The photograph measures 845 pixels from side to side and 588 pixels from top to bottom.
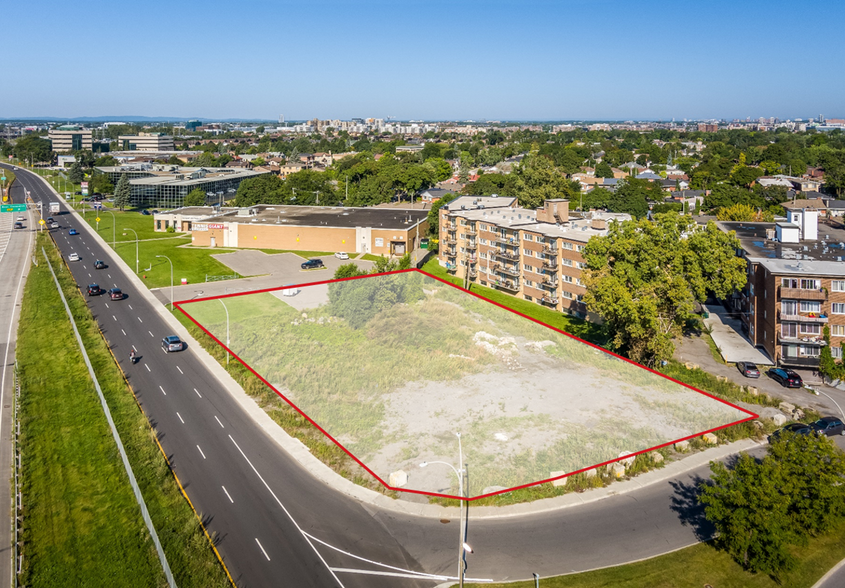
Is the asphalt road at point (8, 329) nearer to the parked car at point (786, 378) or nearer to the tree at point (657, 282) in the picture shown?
the tree at point (657, 282)

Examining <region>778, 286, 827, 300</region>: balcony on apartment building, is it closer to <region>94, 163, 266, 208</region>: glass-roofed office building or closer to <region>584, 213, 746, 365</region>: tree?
<region>584, 213, 746, 365</region>: tree

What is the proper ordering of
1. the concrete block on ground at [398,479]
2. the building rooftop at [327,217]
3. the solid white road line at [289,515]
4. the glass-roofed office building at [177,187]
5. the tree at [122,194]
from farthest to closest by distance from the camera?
1. the glass-roofed office building at [177,187]
2. the tree at [122,194]
3. the building rooftop at [327,217]
4. the concrete block on ground at [398,479]
5. the solid white road line at [289,515]

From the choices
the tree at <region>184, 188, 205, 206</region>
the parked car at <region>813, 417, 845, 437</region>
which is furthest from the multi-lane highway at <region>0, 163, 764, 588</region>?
the tree at <region>184, 188, 205, 206</region>

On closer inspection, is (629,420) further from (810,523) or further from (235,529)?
(235,529)

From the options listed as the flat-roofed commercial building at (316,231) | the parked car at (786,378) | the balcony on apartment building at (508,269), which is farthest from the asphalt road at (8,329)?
the balcony on apartment building at (508,269)

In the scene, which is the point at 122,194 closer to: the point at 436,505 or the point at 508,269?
the point at 508,269
